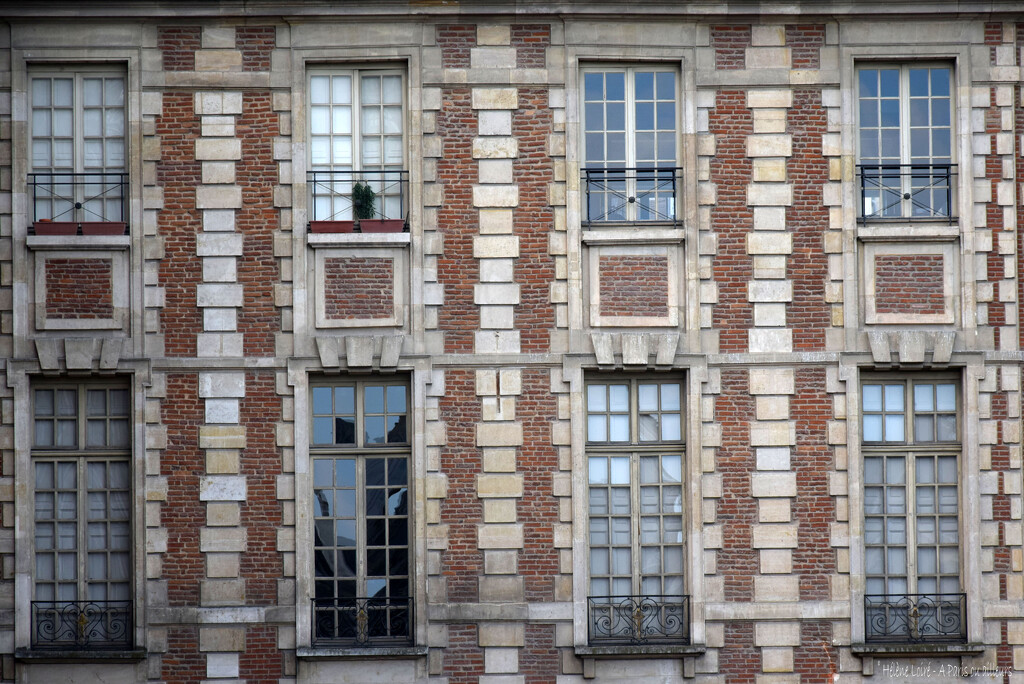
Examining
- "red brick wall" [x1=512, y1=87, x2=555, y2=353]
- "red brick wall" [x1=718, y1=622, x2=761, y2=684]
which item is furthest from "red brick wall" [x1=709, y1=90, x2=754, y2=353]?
"red brick wall" [x1=718, y1=622, x2=761, y2=684]

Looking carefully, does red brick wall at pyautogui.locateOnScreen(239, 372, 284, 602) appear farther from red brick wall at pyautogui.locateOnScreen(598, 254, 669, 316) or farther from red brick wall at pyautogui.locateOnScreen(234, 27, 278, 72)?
red brick wall at pyautogui.locateOnScreen(598, 254, 669, 316)

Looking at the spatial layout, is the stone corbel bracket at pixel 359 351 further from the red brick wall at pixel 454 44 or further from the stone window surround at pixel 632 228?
the red brick wall at pixel 454 44

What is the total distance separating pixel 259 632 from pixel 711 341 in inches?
207

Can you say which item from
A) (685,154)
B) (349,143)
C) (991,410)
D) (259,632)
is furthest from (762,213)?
(259,632)

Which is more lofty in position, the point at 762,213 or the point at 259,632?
the point at 762,213

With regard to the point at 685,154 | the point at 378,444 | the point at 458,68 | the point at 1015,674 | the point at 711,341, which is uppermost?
the point at 458,68

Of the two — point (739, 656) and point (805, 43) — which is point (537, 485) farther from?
point (805, 43)

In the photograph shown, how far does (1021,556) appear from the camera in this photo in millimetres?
12984

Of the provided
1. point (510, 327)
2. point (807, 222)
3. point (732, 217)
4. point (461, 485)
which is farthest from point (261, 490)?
point (807, 222)

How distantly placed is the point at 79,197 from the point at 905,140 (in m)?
8.37

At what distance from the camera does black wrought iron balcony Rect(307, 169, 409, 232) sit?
13.2 m

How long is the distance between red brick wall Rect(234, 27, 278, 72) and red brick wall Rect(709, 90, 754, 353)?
4480 millimetres

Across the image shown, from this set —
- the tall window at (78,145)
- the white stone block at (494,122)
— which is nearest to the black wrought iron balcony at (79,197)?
the tall window at (78,145)

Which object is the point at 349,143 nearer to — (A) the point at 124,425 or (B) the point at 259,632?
(A) the point at 124,425
